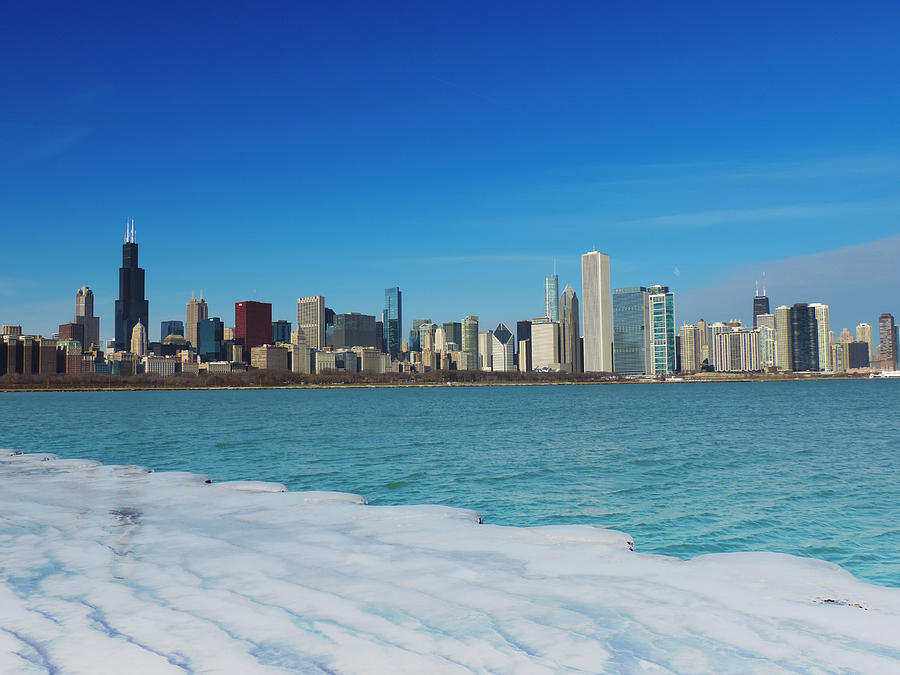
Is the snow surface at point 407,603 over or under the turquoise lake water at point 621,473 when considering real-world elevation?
over

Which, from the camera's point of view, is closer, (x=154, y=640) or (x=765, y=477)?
(x=154, y=640)

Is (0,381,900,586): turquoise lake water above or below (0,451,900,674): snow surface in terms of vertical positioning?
below

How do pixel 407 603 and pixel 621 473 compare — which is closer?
pixel 407 603

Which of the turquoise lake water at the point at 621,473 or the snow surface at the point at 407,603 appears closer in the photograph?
the snow surface at the point at 407,603

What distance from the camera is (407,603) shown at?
610 cm

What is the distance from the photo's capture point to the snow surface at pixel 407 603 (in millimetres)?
4867

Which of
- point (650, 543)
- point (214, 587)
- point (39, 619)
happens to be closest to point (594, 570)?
point (214, 587)

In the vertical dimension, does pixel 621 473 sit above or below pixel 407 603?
below

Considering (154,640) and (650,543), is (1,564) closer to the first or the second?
(154,640)

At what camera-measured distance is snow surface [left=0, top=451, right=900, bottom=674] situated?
4867mm

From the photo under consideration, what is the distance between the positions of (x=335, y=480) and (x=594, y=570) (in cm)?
1940

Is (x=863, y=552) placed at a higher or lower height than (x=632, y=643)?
lower

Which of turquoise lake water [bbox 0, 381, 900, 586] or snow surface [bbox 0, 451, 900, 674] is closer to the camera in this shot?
snow surface [bbox 0, 451, 900, 674]

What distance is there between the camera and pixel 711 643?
17.0 ft
